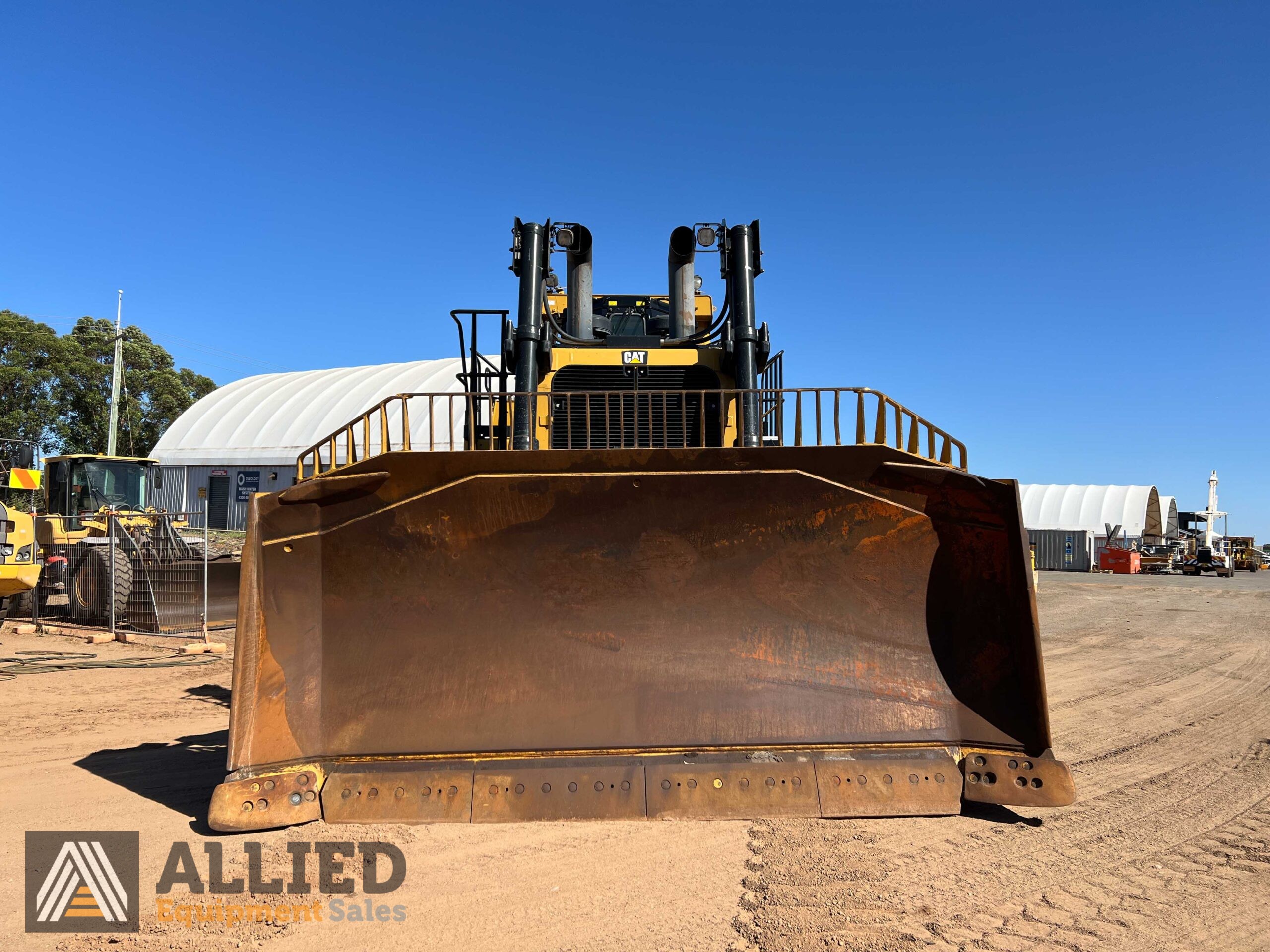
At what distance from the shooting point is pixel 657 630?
3.81 metres

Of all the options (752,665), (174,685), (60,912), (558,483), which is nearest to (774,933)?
(752,665)

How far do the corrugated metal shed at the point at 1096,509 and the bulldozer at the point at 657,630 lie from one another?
48.7m

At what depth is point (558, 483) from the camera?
3.78 metres

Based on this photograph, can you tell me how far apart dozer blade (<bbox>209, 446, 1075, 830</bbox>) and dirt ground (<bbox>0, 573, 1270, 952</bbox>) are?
7.5 inches

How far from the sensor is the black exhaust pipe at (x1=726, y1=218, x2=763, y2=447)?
5449 mm

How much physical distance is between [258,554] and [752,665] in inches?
90.0

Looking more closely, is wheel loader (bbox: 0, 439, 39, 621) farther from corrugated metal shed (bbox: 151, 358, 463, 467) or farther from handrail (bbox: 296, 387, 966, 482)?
corrugated metal shed (bbox: 151, 358, 463, 467)

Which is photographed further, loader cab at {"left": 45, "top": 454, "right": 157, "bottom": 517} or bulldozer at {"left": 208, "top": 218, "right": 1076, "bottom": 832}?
loader cab at {"left": 45, "top": 454, "right": 157, "bottom": 517}

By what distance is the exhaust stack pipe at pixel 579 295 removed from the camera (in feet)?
22.3

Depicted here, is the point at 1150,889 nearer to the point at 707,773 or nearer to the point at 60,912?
the point at 707,773

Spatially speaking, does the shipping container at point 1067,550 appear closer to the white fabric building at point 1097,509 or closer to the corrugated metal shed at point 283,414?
the white fabric building at point 1097,509

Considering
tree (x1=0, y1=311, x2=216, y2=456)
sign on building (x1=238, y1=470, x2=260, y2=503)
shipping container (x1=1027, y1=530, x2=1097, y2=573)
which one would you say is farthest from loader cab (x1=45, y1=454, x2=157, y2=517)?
shipping container (x1=1027, y1=530, x2=1097, y2=573)

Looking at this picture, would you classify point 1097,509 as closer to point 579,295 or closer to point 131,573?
point 579,295

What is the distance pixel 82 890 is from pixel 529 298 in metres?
4.36
